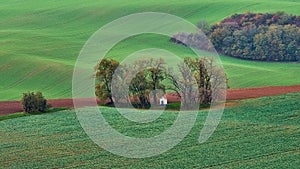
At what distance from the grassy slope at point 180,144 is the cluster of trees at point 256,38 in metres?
32.0

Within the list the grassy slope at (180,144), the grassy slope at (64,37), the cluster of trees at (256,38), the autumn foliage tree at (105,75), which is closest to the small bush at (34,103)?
the grassy slope at (180,144)

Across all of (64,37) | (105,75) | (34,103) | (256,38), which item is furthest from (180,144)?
(64,37)

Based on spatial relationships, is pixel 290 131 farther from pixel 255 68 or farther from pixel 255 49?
pixel 255 49

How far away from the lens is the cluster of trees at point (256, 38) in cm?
9125

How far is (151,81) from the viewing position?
66.2 m

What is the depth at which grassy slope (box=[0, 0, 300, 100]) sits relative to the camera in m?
79.8

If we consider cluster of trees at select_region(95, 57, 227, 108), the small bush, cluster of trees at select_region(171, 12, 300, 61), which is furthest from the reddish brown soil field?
cluster of trees at select_region(171, 12, 300, 61)

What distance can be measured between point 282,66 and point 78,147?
45.0 m

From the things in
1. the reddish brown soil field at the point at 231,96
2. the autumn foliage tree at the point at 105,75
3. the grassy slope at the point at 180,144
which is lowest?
the grassy slope at the point at 180,144

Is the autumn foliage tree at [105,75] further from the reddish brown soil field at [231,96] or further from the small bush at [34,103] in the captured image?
the small bush at [34,103]

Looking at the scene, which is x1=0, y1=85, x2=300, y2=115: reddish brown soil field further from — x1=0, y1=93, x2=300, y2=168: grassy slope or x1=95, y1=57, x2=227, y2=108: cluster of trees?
x1=0, y1=93, x2=300, y2=168: grassy slope

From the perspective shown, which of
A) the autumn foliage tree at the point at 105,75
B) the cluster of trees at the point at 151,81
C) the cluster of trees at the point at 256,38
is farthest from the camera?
the cluster of trees at the point at 256,38

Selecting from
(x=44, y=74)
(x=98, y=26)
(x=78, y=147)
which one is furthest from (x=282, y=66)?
(x=78, y=147)

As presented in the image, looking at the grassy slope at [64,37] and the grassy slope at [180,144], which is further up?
the grassy slope at [64,37]
